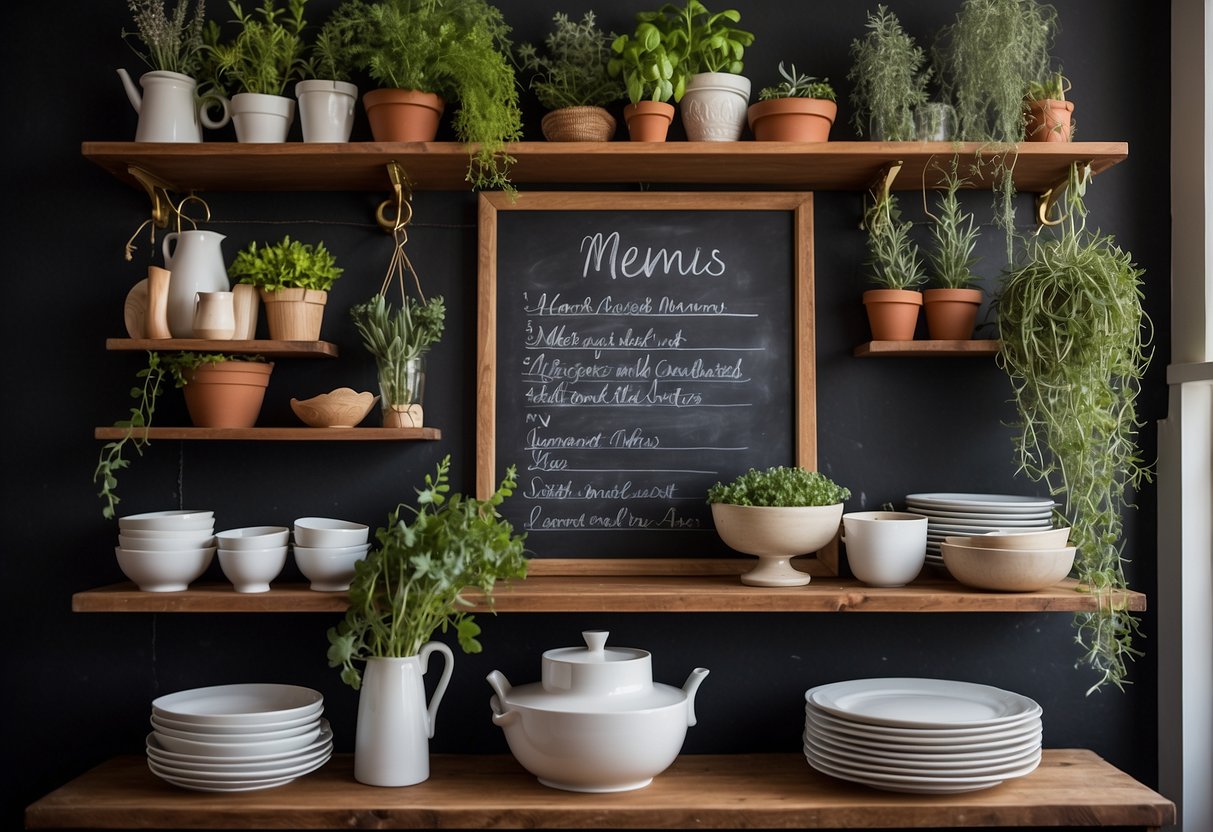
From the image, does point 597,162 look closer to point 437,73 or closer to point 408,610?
point 437,73

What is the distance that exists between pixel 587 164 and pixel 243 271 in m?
0.75

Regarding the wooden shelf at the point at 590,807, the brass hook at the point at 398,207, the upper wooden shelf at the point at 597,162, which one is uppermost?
the upper wooden shelf at the point at 597,162

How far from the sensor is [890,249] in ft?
6.84

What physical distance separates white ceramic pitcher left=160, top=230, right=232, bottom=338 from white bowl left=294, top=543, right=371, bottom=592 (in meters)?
0.52

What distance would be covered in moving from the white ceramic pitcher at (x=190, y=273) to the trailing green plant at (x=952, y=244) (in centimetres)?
153

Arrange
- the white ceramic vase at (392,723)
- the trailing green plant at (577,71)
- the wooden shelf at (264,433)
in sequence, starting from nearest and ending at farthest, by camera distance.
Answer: the white ceramic vase at (392,723) < the wooden shelf at (264,433) < the trailing green plant at (577,71)

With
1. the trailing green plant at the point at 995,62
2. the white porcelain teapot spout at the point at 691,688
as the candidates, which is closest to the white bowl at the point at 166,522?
the white porcelain teapot spout at the point at 691,688

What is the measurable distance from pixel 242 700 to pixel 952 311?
167 centimetres

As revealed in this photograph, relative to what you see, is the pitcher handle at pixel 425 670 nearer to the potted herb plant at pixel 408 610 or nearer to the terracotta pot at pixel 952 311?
the potted herb plant at pixel 408 610

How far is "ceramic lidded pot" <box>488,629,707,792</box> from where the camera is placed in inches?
68.3

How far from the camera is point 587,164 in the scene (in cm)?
201

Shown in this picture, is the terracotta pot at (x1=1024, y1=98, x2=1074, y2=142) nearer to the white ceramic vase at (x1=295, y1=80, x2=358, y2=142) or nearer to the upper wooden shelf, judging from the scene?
the upper wooden shelf

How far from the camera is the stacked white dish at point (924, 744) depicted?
5.73ft

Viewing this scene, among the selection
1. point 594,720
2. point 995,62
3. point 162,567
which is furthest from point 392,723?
point 995,62
